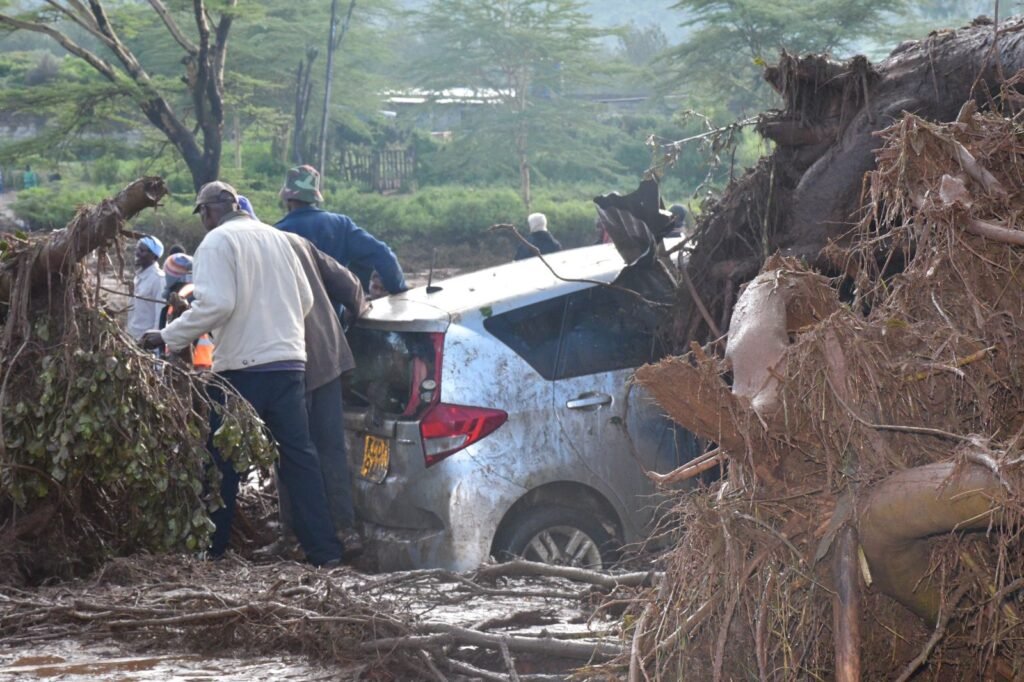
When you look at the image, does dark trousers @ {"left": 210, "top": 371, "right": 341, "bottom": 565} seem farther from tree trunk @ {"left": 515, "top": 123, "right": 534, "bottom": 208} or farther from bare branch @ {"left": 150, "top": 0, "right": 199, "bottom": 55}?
tree trunk @ {"left": 515, "top": 123, "right": 534, "bottom": 208}

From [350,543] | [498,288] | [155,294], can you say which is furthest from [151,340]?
[155,294]

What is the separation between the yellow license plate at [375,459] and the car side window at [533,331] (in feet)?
2.53

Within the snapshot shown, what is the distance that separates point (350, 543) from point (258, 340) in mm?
1151

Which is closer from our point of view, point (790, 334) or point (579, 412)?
point (790, 334)

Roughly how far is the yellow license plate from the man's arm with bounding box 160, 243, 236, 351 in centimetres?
103

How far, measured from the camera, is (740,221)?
6.46 m

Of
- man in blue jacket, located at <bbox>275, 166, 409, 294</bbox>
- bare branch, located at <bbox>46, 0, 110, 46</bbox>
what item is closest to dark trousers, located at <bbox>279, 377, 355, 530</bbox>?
man in blue jacket, located at <bbox>275, 166, 409, 294</bbox>

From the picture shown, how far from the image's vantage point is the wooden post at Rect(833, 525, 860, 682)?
3.01 m

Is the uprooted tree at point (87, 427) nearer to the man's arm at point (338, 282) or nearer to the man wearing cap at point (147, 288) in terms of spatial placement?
the man's arm at point (338, 282)

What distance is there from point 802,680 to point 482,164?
45593 mm

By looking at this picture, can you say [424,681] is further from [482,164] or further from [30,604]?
[482,164]

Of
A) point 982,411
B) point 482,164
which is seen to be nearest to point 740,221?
point 982,411

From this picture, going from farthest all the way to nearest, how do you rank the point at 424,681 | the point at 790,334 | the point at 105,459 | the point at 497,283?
1. the point at 497,283
2. the point at 105,459
3. the point at 424,681
4. the point at 790,334

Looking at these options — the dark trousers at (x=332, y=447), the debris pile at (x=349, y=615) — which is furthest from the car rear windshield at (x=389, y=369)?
the debris pile at (x=349, y=615)
